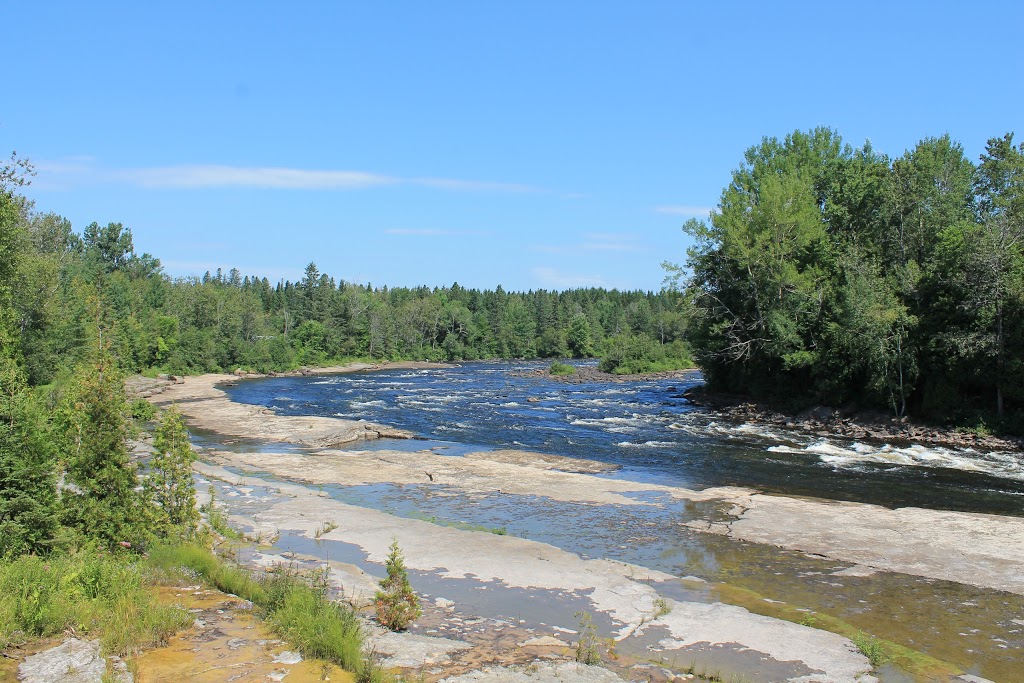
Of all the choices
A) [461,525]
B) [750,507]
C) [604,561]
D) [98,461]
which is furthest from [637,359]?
[98,461]

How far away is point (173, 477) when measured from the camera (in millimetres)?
12641

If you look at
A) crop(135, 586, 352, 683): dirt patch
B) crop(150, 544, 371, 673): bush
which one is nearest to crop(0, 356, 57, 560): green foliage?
crop(150, 544, 371, 673): bush

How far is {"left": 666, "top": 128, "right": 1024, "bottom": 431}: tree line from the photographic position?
107 feet

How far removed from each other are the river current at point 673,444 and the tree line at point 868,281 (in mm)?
5145

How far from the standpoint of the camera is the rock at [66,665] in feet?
25.0

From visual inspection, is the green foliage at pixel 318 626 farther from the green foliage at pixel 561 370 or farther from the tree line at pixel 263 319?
the green foliage at pixel 561 370

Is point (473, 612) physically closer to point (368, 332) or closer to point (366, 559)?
point (366, 559)

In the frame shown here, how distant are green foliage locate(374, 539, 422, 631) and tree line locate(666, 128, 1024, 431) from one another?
3158 cm

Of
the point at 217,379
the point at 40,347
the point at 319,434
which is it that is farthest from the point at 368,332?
the point at 319,434

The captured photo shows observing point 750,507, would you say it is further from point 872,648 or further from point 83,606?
point 83,606

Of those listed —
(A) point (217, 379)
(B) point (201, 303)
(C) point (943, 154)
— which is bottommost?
(A) point (217, 379)

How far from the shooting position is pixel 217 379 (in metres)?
75.2

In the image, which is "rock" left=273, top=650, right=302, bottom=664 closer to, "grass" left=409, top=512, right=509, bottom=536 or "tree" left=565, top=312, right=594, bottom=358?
"grass" left=409, top=512, right=509, bottom=536

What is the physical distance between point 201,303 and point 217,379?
22590 mm
